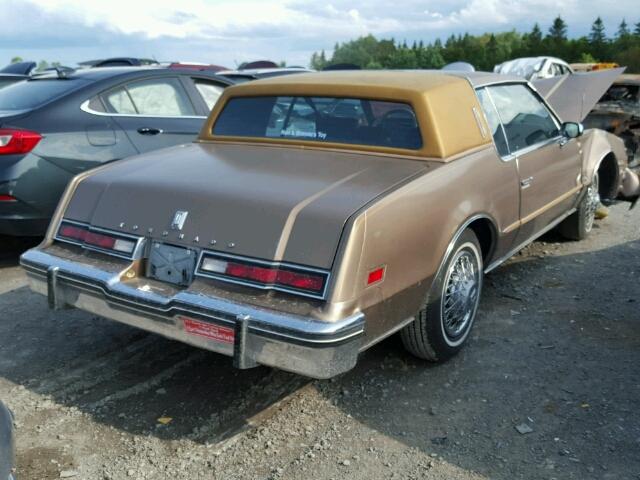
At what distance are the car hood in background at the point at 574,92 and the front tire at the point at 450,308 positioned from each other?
11.8 feet

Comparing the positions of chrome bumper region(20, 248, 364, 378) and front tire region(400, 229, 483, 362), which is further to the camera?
front tire region(400, 229, 483, 362)

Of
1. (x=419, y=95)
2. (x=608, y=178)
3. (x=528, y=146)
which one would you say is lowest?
(x=608, y=178)

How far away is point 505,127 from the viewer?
4523 mm

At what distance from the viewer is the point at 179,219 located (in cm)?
332

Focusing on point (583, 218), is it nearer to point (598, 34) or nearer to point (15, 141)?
point (15, 141)

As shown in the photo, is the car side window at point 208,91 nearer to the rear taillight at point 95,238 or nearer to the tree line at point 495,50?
the rear taillight at point 95,238

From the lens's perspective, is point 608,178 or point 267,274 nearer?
point 267,274

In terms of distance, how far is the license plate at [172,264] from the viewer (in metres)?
3.27

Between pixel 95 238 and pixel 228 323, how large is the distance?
1058 mm

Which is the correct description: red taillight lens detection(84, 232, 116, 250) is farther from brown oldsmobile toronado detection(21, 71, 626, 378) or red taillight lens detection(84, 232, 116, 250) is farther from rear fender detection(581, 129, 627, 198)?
rear fender detection(581, 129, 627, 198)

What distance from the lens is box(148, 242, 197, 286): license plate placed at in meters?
3.27

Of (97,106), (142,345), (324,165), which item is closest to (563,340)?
(324,165)

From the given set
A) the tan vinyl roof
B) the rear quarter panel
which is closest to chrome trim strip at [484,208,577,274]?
the rear quarter panel

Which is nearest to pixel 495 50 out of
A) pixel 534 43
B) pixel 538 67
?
pixel 534 43
